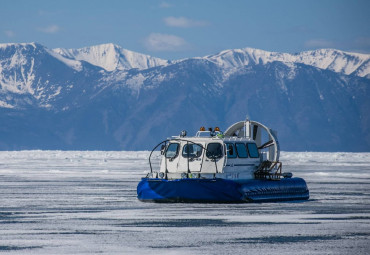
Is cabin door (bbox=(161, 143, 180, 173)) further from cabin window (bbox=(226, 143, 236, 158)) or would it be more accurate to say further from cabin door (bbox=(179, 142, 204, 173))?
cabin window (bbox=(226, 143, 236, 158))

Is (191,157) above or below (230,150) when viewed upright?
below

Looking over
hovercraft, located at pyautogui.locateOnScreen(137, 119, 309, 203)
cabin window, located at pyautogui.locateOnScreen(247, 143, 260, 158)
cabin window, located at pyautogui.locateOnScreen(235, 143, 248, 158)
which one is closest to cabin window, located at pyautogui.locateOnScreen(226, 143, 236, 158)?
hovercraft, located at pyautogui.locateOnScreen(137, 119, 309, 203)

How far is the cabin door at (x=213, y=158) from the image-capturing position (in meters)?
31.7

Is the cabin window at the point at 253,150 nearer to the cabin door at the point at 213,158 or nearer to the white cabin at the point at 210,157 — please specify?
the white cabin at the point at 210,157

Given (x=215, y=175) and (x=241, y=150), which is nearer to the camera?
(x=215, y=175)

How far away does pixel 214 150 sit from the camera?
3191 cm

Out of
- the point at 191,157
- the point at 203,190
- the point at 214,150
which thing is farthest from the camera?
the point at 191,157

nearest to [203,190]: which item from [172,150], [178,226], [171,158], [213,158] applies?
[213,158]

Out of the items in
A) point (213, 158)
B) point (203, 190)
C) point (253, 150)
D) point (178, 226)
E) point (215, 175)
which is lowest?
point (178, 226)

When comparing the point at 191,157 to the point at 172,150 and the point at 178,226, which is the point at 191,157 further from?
the point at 178,226

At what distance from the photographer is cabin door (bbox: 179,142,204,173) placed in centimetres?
3206

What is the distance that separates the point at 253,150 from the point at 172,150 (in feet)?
10.7

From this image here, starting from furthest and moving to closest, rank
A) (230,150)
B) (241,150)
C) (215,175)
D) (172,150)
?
1. (241,150)
2. (172,150)
3. (230,150)
4. (215,175)

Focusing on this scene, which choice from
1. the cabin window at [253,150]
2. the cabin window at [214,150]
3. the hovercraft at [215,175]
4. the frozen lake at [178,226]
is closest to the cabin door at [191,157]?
the hovercraft at [215,175]
